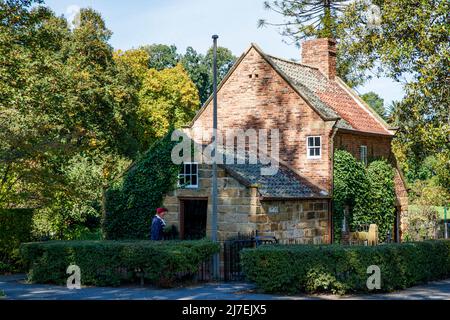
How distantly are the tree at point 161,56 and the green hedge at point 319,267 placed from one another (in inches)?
2327

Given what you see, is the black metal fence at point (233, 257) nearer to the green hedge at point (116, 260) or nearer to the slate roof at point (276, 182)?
the green hedge at point (116, 260)

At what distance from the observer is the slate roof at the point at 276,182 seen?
25.3m

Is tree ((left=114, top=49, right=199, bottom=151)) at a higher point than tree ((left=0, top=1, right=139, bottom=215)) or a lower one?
higher

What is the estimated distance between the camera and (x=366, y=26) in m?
32.7

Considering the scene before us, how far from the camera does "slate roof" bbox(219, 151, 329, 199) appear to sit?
2530cm

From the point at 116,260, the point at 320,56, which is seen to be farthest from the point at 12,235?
the point at 320,56

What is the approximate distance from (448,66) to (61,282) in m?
17.9

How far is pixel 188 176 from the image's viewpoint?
2627 cm

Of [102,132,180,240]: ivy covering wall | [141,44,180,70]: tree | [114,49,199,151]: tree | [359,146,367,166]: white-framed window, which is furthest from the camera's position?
[141,44,180,70]: tree

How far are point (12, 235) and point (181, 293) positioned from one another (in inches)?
355

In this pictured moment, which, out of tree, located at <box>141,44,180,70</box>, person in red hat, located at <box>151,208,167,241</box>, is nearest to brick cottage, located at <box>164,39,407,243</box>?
person in red hat, located at <box>151,208,167,241</box>

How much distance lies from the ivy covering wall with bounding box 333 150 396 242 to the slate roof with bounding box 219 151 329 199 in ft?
4.42

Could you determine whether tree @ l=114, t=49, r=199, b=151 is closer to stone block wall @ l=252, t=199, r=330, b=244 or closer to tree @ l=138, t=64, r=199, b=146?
tree @ l=138, t=64, r=199, b=146

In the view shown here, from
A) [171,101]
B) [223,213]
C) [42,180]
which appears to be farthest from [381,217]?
[171,101]
